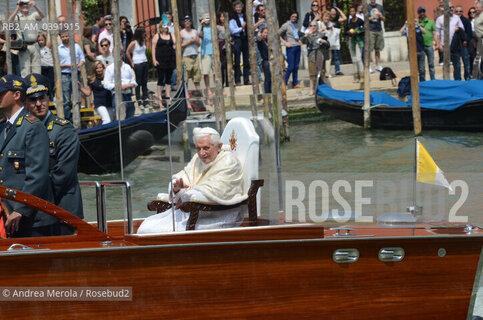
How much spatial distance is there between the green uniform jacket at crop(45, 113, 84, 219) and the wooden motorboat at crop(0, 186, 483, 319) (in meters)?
0.39

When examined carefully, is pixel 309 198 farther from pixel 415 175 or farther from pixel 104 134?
pixel 104 134

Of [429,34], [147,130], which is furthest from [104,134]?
[147,130]

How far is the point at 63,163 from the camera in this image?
5.14m

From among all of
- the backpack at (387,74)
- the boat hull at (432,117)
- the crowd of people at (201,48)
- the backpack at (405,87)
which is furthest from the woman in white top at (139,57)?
the backpack at (387,74)

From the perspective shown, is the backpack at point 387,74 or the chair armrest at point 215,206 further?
the backpack at point 387,74

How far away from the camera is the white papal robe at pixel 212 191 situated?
4.86 meters

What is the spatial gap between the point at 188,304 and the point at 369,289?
90 centimetres

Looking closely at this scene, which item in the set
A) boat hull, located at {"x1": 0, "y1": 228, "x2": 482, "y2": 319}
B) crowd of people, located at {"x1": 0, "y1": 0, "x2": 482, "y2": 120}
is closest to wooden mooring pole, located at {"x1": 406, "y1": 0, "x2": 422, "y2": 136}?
crowd of people, located at {"x1": 0, "y1": 0, "x2": 482, "y2": 120}

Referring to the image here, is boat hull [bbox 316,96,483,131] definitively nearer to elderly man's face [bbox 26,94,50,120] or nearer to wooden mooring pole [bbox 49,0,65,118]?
wooden mooring pole [bbox 49,0,65,118]

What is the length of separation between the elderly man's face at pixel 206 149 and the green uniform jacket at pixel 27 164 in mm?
806

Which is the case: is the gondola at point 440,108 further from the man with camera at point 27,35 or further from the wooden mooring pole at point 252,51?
the man with camera at point 27,35

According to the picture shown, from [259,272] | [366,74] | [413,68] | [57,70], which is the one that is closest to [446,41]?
[366,74]

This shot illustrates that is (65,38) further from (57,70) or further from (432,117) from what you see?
(432,117)

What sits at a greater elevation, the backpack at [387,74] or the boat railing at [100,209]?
the boat railing at [100,209]
